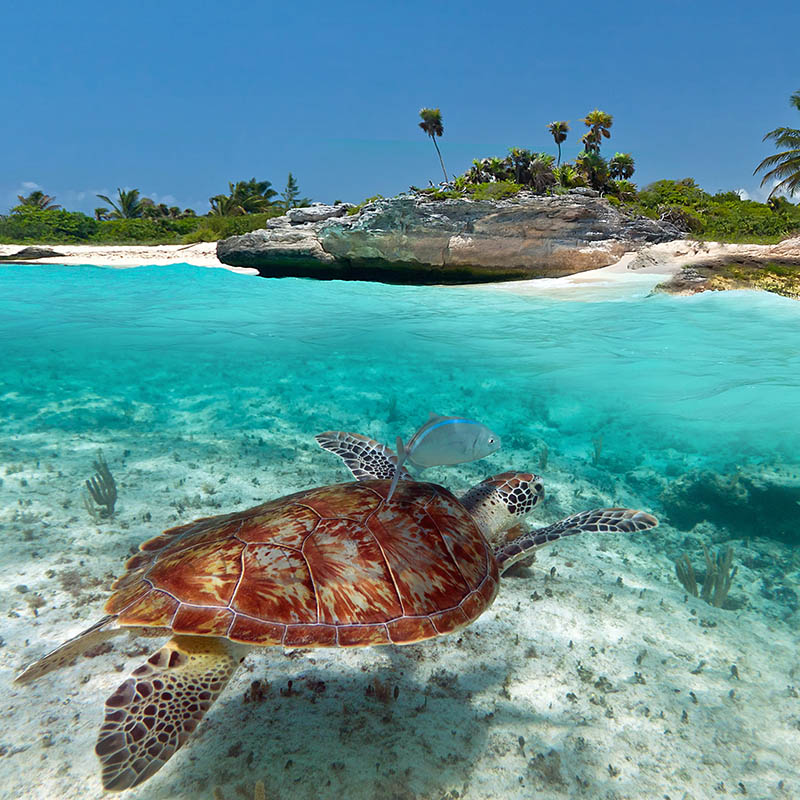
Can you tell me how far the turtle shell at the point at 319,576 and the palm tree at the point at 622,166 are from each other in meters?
33.5

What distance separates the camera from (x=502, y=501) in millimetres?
3289

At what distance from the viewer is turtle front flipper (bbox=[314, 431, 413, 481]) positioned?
13.0ft

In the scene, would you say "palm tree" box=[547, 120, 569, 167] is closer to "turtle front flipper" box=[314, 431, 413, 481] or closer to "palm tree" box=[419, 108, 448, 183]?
"palm tree" box=[419, 108, 448, 183]

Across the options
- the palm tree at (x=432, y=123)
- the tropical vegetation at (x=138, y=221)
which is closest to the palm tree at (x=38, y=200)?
the tropical vegetation at (x=138, y=221)

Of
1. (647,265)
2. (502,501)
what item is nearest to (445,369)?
(502,501)

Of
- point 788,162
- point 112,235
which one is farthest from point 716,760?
point 112,235

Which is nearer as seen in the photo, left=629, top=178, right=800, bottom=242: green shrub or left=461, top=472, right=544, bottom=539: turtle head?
left=461, top=472, right=544, bottom=539: turtle head

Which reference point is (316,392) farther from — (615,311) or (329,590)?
(615,311)

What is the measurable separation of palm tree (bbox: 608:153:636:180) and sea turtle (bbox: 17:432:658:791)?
3347 centimetres

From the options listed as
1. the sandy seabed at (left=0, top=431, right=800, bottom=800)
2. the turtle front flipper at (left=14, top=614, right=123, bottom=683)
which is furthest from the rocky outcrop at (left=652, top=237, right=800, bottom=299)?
the turtle front flipper at (left=14, top=614, right=123, bottom=683)

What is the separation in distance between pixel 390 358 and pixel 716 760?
924 centimetres

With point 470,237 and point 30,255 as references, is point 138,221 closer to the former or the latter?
point 30,255

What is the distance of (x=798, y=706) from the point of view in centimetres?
271

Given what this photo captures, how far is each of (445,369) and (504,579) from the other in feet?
22.4
